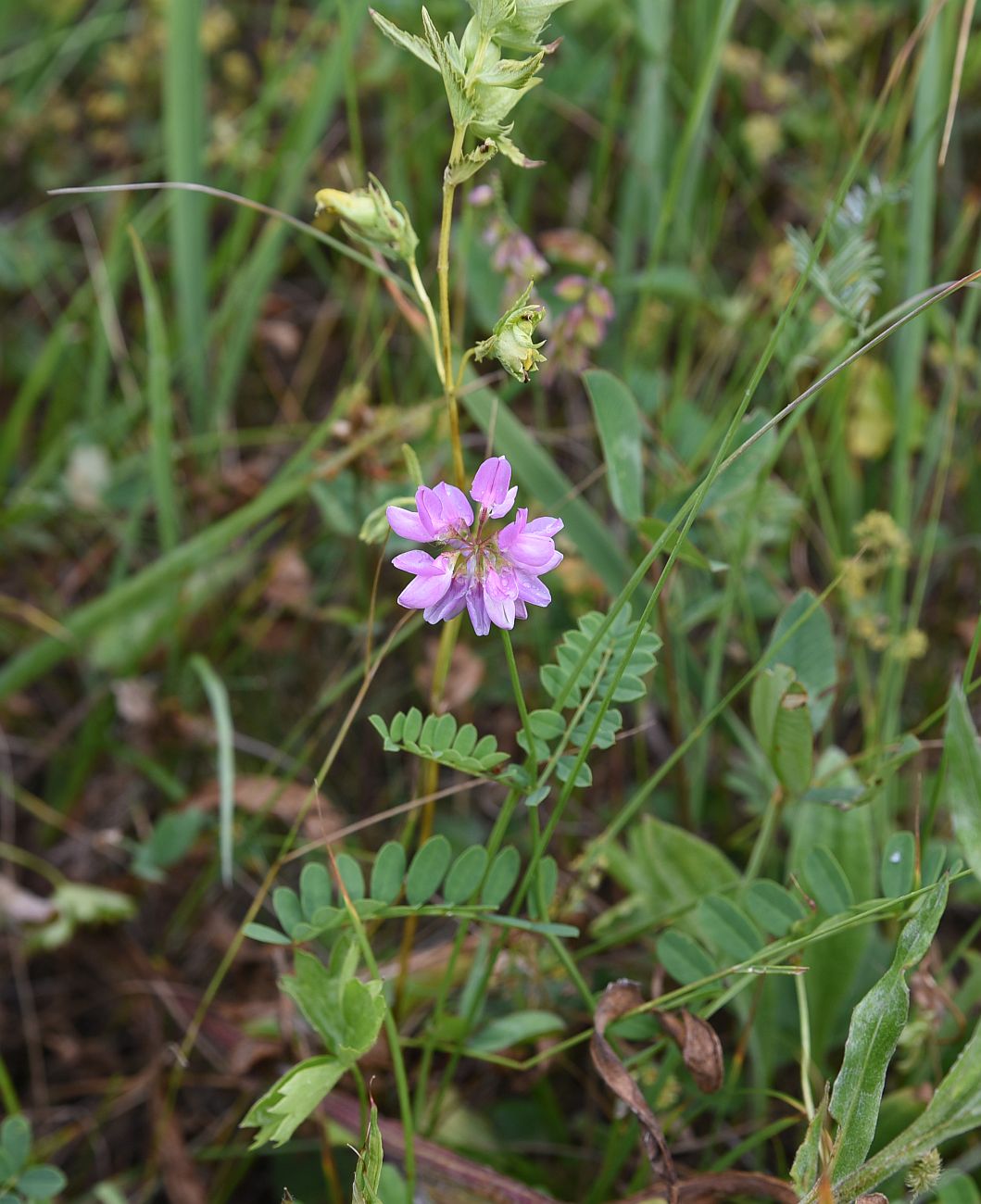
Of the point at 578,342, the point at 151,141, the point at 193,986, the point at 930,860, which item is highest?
the point at 151,141

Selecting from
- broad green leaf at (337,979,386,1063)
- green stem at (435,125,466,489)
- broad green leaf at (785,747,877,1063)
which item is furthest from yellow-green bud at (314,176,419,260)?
broad green leaf at (785,747,877,1063)

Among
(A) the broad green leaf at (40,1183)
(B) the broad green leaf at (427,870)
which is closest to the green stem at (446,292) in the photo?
(B) the broad green leaf at (427,870)

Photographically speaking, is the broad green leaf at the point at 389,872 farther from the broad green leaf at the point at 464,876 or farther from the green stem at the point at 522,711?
the green stem at the point at 522,711

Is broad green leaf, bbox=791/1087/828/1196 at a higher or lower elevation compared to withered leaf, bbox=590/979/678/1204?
higher

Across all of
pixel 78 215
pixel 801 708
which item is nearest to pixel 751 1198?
pixel 801 708

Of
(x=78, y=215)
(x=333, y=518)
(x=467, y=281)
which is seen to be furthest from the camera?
(x=78, y=215)

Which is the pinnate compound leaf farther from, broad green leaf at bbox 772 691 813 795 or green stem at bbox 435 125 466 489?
broad green leaf at bbox 772 691 813 795

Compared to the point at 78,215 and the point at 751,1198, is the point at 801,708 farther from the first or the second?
the point at 78,215
